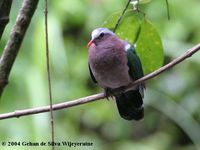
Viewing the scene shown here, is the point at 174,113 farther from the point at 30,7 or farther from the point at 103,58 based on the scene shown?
the point at 30,7

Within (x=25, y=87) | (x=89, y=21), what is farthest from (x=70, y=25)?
(x=25, y=87)

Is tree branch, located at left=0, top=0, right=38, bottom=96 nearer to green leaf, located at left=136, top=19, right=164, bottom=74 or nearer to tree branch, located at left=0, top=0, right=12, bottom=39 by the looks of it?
tree branch, located at left=0, top=0, right=12, bottom=39

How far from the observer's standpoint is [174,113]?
359 cm

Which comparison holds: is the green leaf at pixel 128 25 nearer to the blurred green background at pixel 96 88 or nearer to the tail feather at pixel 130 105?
the tail feather at pixel 130 105

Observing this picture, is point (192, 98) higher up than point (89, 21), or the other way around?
point (89, 21)

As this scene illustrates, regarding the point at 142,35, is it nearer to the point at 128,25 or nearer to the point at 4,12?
the point at 128,25

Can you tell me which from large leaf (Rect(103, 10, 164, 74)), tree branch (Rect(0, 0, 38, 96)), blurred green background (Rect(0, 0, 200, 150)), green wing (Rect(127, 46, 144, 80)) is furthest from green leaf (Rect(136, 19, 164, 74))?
blurred green background (Rect(0, 0, 200, 150))

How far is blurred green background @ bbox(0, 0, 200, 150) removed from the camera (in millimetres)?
3341

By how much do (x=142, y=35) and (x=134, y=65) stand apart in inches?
22.0

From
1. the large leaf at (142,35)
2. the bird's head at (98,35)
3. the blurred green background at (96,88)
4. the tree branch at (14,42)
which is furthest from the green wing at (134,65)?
the tree branch at (14,42)

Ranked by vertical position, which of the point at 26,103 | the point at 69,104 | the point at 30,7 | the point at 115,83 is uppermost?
the point at 30,7

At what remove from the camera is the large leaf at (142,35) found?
1.84 m

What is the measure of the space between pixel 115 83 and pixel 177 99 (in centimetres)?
131

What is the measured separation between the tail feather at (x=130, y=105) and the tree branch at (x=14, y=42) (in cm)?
123
